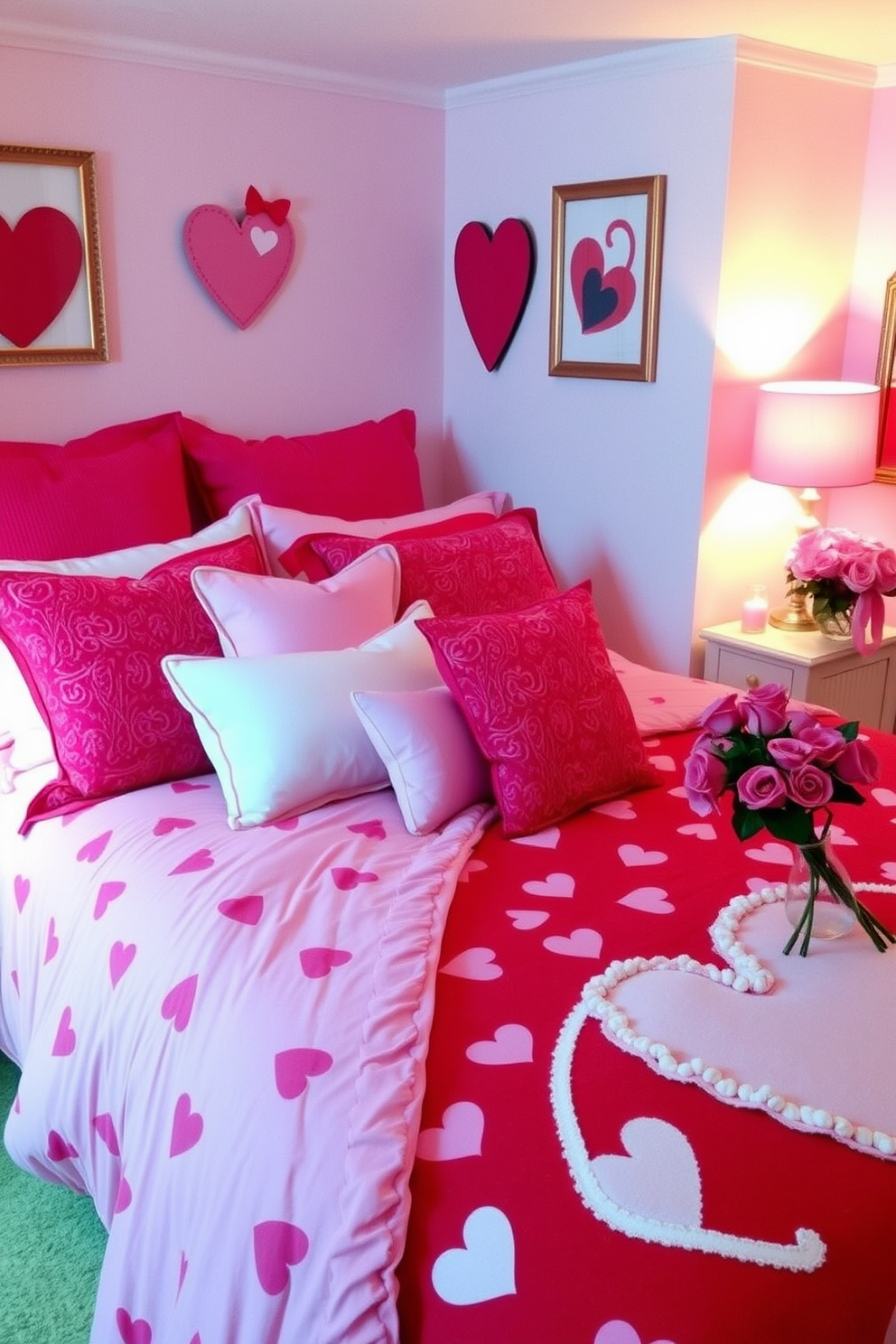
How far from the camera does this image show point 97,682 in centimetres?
218

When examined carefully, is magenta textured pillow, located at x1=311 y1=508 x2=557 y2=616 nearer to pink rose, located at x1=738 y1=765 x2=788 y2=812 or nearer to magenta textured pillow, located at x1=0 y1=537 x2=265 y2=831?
magenta textured pillow, located at x1=0 y1=537 x2=265 y2=831

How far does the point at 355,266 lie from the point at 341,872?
2.04m

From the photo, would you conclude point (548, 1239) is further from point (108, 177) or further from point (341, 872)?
point (108, 177)

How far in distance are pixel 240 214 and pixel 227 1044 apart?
224 centimetres

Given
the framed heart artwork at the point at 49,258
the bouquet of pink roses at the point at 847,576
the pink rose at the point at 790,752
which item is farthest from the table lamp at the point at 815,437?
the framed heart artwork at the point at 49,258

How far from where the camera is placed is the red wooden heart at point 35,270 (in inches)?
106

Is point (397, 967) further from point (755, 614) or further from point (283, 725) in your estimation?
point (755, 614)

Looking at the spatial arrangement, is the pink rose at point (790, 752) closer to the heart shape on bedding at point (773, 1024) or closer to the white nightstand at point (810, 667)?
the heart shape on bedding at point (773, 1024)

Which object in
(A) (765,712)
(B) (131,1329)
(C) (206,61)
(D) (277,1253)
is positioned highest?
(C) (206,61)

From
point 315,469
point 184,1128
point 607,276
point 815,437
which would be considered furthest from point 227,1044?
point 607,276

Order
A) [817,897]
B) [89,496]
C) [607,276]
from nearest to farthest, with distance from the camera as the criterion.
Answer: [817,897], [89,496], [607,276]

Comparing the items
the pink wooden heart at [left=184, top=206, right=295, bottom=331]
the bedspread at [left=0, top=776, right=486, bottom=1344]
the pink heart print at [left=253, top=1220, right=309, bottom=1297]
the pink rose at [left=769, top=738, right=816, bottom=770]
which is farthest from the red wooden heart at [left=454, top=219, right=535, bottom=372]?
the pink heart print at [left=253, top=1220, right=309, bottom=1297]

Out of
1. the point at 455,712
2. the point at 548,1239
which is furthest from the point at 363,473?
the point at 548,1239

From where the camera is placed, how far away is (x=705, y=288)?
9.71ft
